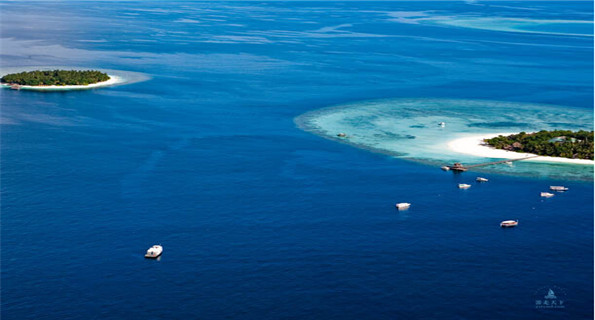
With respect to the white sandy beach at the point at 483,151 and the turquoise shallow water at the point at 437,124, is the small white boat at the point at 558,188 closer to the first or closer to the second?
the turquoise shallow water at the point at 437,124

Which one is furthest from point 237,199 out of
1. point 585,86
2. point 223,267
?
point 585,86

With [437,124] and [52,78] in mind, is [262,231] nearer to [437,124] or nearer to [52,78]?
[437,124]

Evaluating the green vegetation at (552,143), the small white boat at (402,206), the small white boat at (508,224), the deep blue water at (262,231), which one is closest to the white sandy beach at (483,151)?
the green vegetation at (552,143)

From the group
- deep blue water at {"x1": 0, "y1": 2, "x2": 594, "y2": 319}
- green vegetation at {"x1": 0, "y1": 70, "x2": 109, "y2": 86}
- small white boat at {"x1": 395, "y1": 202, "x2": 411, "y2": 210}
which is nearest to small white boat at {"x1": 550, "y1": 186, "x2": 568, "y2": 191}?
deep blue water at {"x1": 0, "y1": 2, "x2": 594, "y2": 319}

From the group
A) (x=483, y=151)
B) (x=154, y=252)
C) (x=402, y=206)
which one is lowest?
(x=154, y=252)

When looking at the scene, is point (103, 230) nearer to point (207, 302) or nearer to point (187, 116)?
point (207, 302)

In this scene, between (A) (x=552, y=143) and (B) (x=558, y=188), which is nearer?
(B) (x=558, y=188)

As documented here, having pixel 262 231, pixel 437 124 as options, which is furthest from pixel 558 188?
pixel 437 124
